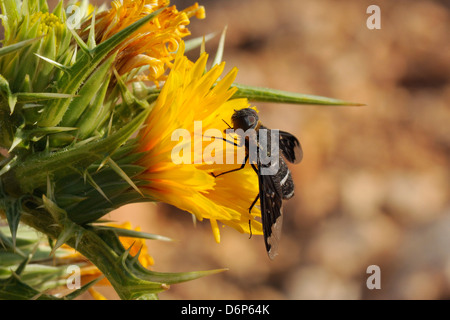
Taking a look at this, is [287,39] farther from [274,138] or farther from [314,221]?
[274,138]

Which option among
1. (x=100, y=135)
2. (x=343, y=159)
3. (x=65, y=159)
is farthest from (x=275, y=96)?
(x=343, y=159)

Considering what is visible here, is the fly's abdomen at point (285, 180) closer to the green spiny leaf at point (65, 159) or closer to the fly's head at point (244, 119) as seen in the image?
the fly's head at point (244, 119)

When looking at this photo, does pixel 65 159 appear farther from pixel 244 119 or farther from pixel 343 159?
pixel 343 159

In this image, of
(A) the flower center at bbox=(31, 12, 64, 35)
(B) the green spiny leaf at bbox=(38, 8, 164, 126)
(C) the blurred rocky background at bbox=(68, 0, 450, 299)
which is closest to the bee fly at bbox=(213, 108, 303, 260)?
(B) the green spiny leaf at bbox=(38, 8, 164, 126)

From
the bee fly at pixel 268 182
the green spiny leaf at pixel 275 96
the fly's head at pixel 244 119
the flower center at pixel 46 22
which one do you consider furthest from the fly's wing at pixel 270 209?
the flower center at pixel 46 22

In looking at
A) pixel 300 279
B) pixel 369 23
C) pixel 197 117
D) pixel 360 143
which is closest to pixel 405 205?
pixel 360 143

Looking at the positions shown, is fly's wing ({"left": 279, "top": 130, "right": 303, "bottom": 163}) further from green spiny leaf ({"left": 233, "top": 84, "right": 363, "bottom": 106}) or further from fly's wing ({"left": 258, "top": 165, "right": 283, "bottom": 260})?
fly's wing ({"left": 258, "top": 165, "right": 283, "bottom": 260})
